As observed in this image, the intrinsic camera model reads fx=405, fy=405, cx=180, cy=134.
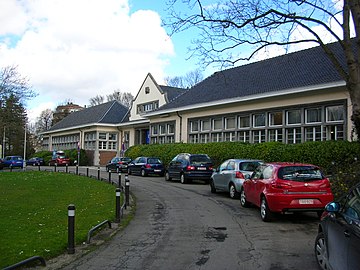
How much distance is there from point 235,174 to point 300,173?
5106 millimetres

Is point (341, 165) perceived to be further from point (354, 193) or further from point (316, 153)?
point (354, 193)

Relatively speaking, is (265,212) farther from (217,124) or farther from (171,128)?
(171,128)

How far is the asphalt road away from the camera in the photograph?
6.68m

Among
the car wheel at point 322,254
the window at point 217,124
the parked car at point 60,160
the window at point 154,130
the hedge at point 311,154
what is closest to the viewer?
the car wheel at point 322,254

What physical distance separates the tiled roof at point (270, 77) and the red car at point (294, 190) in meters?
11.5

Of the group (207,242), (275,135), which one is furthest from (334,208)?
(275,135)

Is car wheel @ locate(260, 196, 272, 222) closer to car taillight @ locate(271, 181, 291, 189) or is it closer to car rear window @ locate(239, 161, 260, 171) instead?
car taillight @ locate(271, 181, 291, 189)

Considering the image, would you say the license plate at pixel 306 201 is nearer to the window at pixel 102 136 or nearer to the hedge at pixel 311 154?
the hedge at pixel 311 154

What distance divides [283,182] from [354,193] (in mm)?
5079

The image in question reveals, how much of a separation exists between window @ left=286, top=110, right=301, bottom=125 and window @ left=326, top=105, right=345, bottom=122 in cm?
203

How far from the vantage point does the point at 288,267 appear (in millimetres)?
6434

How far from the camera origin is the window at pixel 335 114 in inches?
856

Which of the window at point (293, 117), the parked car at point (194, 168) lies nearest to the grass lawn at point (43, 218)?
the parked car at point (194, 168)

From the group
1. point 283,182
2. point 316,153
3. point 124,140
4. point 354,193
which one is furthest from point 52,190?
point 124,140
